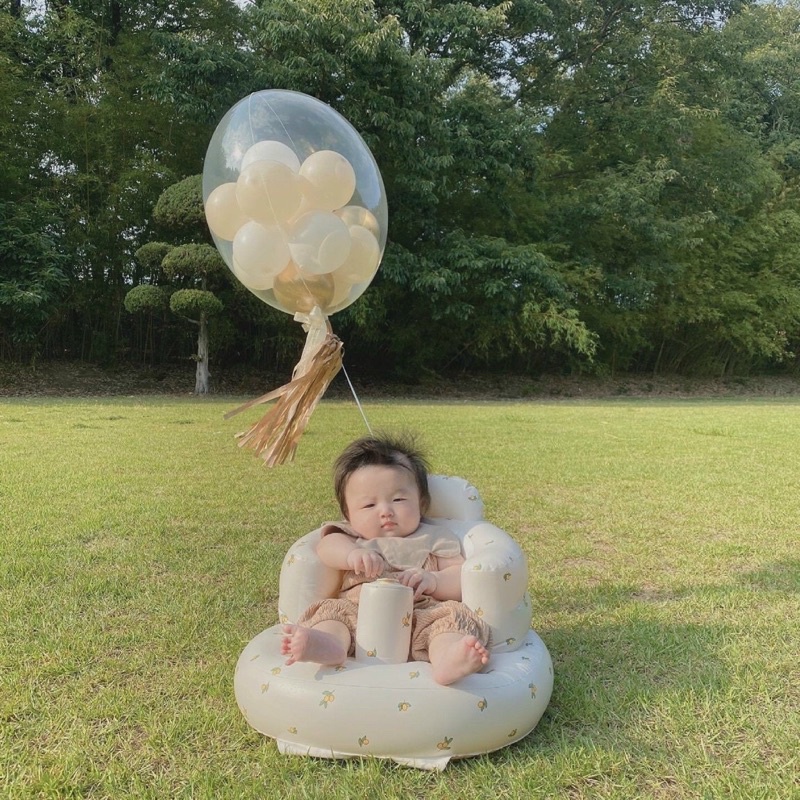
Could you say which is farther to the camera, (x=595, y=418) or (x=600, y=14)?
(x=600, y=14)

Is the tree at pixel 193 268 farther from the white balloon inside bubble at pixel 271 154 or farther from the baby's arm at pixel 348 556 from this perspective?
the baby's arm at pixel 348 556

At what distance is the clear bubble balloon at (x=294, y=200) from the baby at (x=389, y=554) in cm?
55

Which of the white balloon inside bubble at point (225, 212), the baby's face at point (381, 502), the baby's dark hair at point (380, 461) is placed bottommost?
the baby's face at point (381, 502)

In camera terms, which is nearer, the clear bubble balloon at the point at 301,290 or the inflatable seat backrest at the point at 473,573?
the inflatable seat backrest at the point at 473,573

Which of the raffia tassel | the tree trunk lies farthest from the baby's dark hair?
the tree trunk

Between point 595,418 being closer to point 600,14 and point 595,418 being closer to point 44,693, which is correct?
point 44,693

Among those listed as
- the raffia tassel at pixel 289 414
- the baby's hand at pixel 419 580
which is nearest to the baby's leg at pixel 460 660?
the baby's hand at pixel 419 580

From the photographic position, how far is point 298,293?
92.4 inches

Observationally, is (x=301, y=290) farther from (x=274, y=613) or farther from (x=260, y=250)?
(x=274, y=613)

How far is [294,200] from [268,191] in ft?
0.27

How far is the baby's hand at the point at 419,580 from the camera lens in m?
2.01

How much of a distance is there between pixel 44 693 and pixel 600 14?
15.9 meters

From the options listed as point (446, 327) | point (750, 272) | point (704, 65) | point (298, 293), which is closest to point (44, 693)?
point (298, 293)

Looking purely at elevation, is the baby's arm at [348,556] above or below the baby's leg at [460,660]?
above
